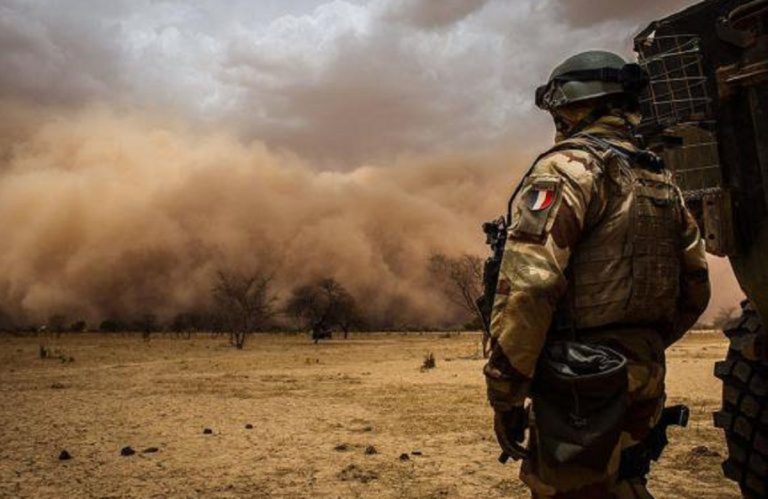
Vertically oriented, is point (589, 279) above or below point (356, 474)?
above

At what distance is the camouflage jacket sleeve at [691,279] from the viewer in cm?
260

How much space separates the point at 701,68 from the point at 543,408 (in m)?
2.88

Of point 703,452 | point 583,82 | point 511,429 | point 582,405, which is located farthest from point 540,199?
point 703,452

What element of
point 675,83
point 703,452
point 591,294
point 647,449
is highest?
point 675,83

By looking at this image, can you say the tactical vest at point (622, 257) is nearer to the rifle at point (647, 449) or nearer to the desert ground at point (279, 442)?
the rifle at point (647, 449)

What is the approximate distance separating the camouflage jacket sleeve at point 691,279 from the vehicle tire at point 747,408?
0.98 m

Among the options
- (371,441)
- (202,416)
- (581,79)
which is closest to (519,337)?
(581,79)

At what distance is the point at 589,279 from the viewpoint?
2311 mm

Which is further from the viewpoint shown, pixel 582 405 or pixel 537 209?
pixel 537 209

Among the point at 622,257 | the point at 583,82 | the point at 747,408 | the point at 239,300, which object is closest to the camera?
the point at 622,257

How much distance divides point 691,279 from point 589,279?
63cm

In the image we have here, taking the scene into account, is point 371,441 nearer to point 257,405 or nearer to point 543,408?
point 257,405

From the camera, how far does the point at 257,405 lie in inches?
350

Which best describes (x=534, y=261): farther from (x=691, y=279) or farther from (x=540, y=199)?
(x=691, y=279)
